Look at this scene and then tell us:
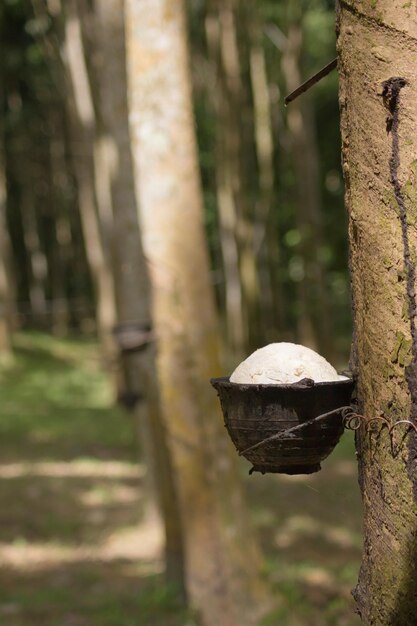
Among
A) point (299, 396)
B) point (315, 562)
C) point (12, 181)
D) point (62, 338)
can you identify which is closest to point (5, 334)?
point (62, 338)

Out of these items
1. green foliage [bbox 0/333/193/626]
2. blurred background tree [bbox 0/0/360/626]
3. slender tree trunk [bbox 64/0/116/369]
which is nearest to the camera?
blurred background tree [bbox 0/0/360/626]

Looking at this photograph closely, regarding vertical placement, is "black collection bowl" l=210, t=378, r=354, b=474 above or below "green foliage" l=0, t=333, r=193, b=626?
above

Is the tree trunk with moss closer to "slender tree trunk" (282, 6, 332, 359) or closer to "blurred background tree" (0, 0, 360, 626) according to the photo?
"blurred background tree" (0, 0, 360, 626)

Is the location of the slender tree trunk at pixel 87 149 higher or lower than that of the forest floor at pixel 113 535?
higher

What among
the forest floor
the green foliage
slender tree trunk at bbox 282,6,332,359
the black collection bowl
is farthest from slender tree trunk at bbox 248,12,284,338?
the black collection bowl

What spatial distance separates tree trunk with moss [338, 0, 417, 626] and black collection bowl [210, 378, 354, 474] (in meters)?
0.13

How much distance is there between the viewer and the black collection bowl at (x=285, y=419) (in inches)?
98.7

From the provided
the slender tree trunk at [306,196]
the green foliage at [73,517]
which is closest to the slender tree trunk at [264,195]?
the slender tree trunk at [306,196]

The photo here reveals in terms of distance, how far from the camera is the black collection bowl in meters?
2.51

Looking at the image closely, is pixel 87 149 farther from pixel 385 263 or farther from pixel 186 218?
pixel 385 263

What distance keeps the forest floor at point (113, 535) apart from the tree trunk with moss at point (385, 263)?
7.64 feet

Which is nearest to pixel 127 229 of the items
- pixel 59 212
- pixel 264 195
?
pixel 264 195

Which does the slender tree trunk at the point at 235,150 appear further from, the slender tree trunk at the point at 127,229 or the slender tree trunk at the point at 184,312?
the slender tree trunk at the point at 184,312

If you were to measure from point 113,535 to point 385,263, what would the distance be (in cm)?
847
